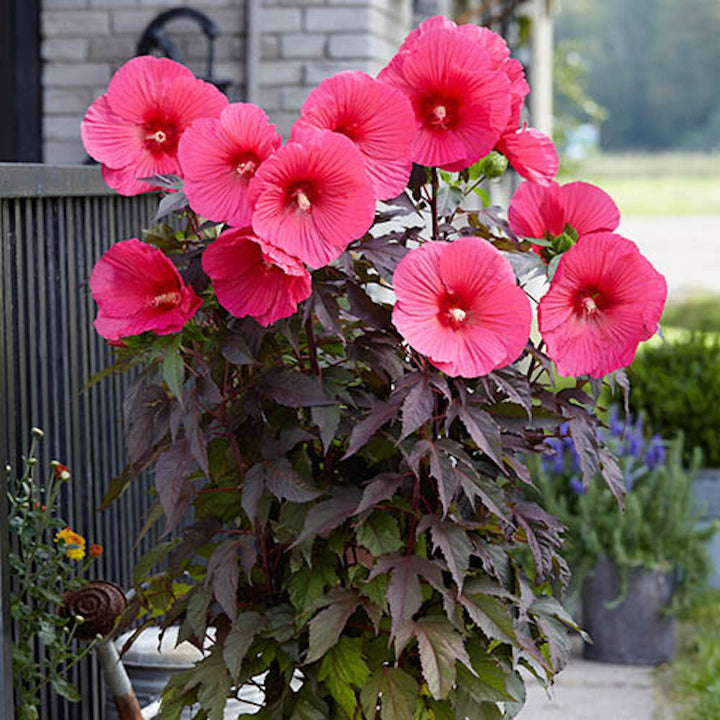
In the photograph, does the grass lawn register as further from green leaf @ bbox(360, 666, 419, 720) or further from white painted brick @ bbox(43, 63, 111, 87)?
green leaf @ bbox(360, 666, 419, 720)

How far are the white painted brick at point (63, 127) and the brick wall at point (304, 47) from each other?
70cm

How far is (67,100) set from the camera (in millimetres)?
4715

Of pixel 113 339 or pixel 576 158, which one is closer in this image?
pixel 113 339

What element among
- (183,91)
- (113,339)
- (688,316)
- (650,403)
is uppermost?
(183,91)

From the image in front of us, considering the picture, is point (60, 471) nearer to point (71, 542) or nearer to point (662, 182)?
point (71, 542)

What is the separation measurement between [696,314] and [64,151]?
1216cm

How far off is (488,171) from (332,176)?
311 millimetres

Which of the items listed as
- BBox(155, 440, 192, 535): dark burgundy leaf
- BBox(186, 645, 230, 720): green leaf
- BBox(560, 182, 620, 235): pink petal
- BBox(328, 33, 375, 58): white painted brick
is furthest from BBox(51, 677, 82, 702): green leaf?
BBox(328, 33, 375, 58): white painted brick

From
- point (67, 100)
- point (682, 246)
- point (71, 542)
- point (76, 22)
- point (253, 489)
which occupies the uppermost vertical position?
point (76, 22)

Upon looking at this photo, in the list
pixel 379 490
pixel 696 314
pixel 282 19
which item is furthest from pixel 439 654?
pixel 696 314

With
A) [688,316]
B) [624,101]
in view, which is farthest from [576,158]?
[624,101]

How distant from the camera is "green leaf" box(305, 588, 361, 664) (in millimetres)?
1696

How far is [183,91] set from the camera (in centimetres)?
177

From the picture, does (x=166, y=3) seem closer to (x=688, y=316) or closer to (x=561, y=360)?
(x=561, y=360)
